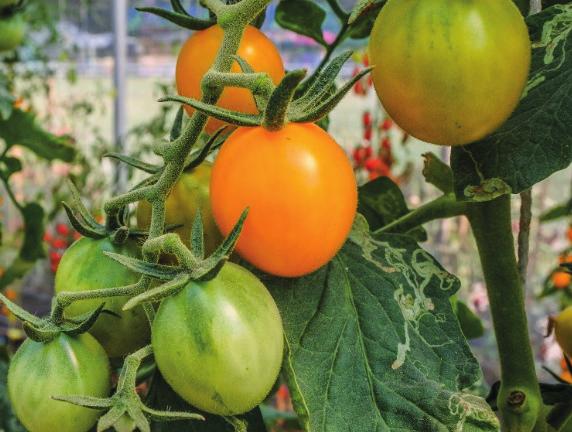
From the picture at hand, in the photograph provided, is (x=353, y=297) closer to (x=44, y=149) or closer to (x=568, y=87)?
(x=568, y=87)

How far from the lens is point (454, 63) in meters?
0.39

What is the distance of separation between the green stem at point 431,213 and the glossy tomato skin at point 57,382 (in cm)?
22

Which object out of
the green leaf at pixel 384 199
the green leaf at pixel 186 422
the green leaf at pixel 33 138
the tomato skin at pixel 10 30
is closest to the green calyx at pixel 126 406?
the green leaf at pixel 186 422

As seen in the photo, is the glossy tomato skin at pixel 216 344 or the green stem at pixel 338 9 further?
the green stem at pixel 338 9

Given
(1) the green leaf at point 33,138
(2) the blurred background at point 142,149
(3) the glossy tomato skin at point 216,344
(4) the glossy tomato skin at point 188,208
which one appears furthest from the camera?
(2) the blurred background at point 142,149

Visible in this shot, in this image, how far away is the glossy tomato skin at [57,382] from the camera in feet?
1.35

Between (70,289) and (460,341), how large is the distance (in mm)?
235

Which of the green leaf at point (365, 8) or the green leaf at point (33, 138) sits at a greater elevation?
the green leaf at point (365, 8)

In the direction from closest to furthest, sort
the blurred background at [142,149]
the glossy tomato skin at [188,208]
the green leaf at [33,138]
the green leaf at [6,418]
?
the glossy tomato skin at [188,208]
the green leaf at [6,418]
the green leaf at [33,138]
the blurred background at [142,149]

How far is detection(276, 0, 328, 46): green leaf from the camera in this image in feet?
2.20

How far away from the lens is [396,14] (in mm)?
408

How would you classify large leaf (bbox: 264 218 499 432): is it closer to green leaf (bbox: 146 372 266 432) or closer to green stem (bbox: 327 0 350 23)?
green leaf (bbox: 146 372 266 432)

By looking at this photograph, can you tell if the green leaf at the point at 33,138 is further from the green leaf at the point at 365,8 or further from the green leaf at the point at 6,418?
the green leaf at the point at 365,8

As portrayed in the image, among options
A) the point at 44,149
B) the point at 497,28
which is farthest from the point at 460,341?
the point at 44,149
